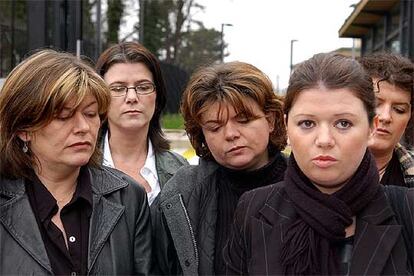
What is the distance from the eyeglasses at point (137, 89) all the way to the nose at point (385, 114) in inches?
42.8

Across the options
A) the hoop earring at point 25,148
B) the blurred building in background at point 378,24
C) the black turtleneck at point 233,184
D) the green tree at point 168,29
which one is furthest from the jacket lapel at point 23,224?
the green tree at point 168,29

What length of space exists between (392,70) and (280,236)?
87 cm

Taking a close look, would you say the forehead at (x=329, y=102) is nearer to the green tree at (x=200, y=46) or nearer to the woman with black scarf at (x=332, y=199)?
the woman with black scarf at (x=332, y=199)

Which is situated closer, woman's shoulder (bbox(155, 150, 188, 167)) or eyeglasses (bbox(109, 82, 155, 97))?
eyeglasses (bbox(109, 82, 155, 97))

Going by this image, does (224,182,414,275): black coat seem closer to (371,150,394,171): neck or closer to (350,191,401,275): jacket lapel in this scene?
(350,191,401,275): jacket lapel

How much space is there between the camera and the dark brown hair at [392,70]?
2068mm

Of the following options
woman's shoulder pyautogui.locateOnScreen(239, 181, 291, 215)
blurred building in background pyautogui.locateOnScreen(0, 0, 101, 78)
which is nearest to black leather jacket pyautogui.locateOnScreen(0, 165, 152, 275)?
woman's shoulder pyautogui.locateOnScreen(239, 181, 291, 215)

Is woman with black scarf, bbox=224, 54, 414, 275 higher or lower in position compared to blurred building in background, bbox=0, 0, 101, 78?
lower

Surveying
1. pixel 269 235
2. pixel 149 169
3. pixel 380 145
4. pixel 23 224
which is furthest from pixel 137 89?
pixel 269 235

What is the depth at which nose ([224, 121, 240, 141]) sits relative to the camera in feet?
6.69

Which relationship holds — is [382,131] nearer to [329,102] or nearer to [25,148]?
[329,102]

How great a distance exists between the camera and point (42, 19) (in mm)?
4074

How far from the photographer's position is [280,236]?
5.08ft

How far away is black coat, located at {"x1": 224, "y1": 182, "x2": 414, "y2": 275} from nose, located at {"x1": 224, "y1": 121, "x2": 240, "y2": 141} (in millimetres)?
377
